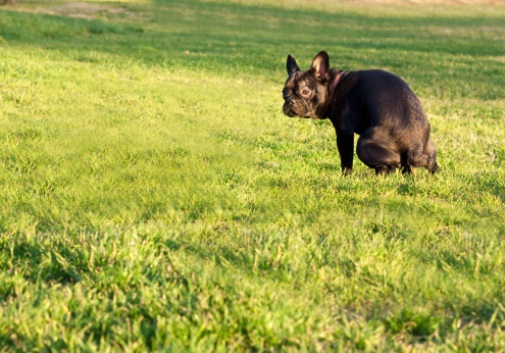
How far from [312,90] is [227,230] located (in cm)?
299

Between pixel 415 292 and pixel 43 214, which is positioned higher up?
pixel 415 292

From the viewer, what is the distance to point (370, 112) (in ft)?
24.1

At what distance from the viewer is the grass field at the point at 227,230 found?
3.53 metres

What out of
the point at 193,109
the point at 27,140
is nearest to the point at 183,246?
the point at 27,140

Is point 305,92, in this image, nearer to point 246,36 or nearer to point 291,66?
point 291,66

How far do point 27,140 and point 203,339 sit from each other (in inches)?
266

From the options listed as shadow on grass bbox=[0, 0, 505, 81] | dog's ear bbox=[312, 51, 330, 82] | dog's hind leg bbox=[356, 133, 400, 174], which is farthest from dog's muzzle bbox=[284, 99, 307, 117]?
shadow on grass bbox=[0, 0, 505, 81]

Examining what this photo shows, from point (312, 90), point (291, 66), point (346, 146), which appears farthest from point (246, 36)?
point (346, 146)

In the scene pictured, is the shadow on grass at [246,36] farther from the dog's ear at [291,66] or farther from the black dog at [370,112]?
the black dog at [370,112]

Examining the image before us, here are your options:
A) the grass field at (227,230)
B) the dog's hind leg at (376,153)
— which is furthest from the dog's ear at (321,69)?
the grass field at (227,230)

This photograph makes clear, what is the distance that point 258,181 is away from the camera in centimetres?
744

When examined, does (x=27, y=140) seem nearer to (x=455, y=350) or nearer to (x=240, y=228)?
(x=240, y=228)

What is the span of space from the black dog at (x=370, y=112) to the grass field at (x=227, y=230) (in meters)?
0.30

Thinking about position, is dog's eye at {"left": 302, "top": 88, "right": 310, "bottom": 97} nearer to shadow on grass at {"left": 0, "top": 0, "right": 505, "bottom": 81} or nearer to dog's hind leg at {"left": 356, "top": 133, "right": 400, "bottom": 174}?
dog's hind leg at {"left": 356, "top": 133, "right": 400, "bottom": 174}
